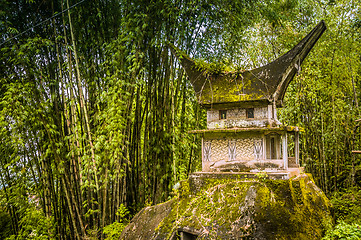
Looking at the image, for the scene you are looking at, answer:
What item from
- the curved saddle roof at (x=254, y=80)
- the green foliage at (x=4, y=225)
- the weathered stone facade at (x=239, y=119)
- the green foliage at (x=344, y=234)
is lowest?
the green foliage at (x=4, y=225)

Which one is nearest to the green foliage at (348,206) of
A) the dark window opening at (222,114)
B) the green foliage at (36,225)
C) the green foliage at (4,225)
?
the dark window opening at (222,114)

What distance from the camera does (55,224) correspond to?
4863mm

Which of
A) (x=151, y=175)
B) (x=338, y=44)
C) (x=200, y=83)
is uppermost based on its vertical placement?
(x=338, y=44)

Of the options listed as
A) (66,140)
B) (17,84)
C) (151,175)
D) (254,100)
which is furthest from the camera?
(151,175)

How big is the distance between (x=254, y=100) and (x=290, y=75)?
0.69 meters

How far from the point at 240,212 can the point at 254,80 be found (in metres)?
1.82

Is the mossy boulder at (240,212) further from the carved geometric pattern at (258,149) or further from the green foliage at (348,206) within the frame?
the green foliage at (348,206)

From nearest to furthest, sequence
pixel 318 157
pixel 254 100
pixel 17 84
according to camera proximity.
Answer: pixel 254 100, pixel 17 84, pixel 318 157

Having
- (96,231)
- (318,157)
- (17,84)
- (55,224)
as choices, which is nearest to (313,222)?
(96,231)

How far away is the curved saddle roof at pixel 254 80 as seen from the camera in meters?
3.87

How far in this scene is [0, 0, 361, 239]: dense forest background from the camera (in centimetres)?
440

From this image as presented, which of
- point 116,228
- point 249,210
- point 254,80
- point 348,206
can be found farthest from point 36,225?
point 348,206

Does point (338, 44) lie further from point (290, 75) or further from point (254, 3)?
point (290, 75)

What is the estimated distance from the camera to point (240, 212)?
348 centimetres
